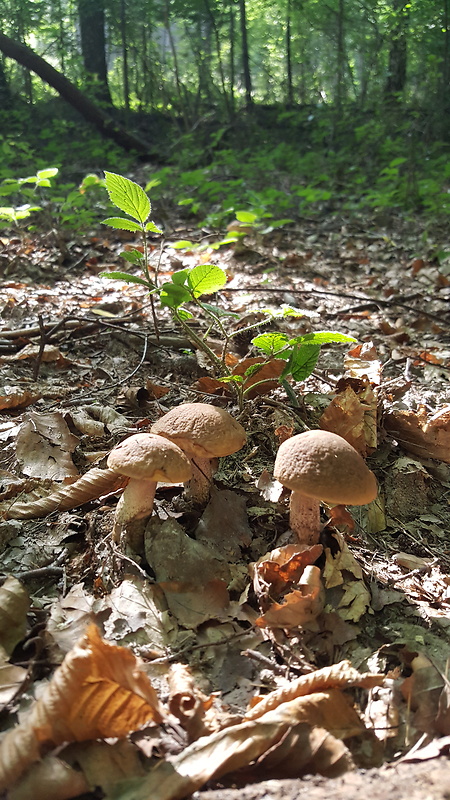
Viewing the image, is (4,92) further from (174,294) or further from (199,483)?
(199,483)

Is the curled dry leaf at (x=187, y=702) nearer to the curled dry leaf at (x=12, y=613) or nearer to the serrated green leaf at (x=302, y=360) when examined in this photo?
the curled dry leaf at (x=12, y=613)

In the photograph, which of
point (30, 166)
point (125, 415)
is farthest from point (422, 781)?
point (30, 166)

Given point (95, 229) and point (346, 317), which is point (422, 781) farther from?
point (95, 229)

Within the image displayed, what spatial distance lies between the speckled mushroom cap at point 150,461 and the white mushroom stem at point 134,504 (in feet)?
0.73

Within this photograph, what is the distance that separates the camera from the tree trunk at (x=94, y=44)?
1413 cm

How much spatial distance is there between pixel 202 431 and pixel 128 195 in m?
1.30

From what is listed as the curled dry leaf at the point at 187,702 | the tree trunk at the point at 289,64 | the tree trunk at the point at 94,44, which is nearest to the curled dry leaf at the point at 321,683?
the curled dry leaf at the point at 187,702

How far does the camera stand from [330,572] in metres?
2.09

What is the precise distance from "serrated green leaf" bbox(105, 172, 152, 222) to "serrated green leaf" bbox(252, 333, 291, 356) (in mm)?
861

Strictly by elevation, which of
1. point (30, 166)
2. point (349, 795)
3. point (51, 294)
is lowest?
point (349, 795)

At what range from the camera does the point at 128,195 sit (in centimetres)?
257

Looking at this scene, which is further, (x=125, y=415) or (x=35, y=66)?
(x=35, y=66)

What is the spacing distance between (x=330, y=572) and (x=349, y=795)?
92cm

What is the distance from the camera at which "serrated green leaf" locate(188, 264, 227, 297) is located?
8.36ft
